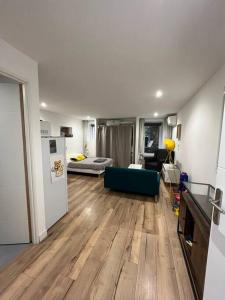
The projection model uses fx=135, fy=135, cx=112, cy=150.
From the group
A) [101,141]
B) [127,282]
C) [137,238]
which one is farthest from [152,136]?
[127,282]

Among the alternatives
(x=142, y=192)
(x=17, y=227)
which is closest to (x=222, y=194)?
(x=17, y=227)

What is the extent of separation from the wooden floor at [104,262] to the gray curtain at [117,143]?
387 centimetres

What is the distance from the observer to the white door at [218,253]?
2.59 feet

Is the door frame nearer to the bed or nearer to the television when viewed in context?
the bed

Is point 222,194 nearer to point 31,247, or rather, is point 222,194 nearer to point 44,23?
point 44,23

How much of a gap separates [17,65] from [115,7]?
1.19 meters

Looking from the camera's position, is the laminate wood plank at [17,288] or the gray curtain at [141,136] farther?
the gray curtain at [141,136]

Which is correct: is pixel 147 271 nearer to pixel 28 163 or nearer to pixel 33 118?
pixel 28 163

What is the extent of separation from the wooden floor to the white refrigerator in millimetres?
212

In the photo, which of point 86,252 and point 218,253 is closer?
point 218,253

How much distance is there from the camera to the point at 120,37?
1264 millimetres

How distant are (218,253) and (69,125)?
6186 mm

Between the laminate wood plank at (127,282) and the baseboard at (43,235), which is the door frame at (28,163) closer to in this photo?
the baseboard at (43,235)

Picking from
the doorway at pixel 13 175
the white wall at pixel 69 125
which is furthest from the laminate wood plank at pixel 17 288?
the white wall at pixel 69 125
